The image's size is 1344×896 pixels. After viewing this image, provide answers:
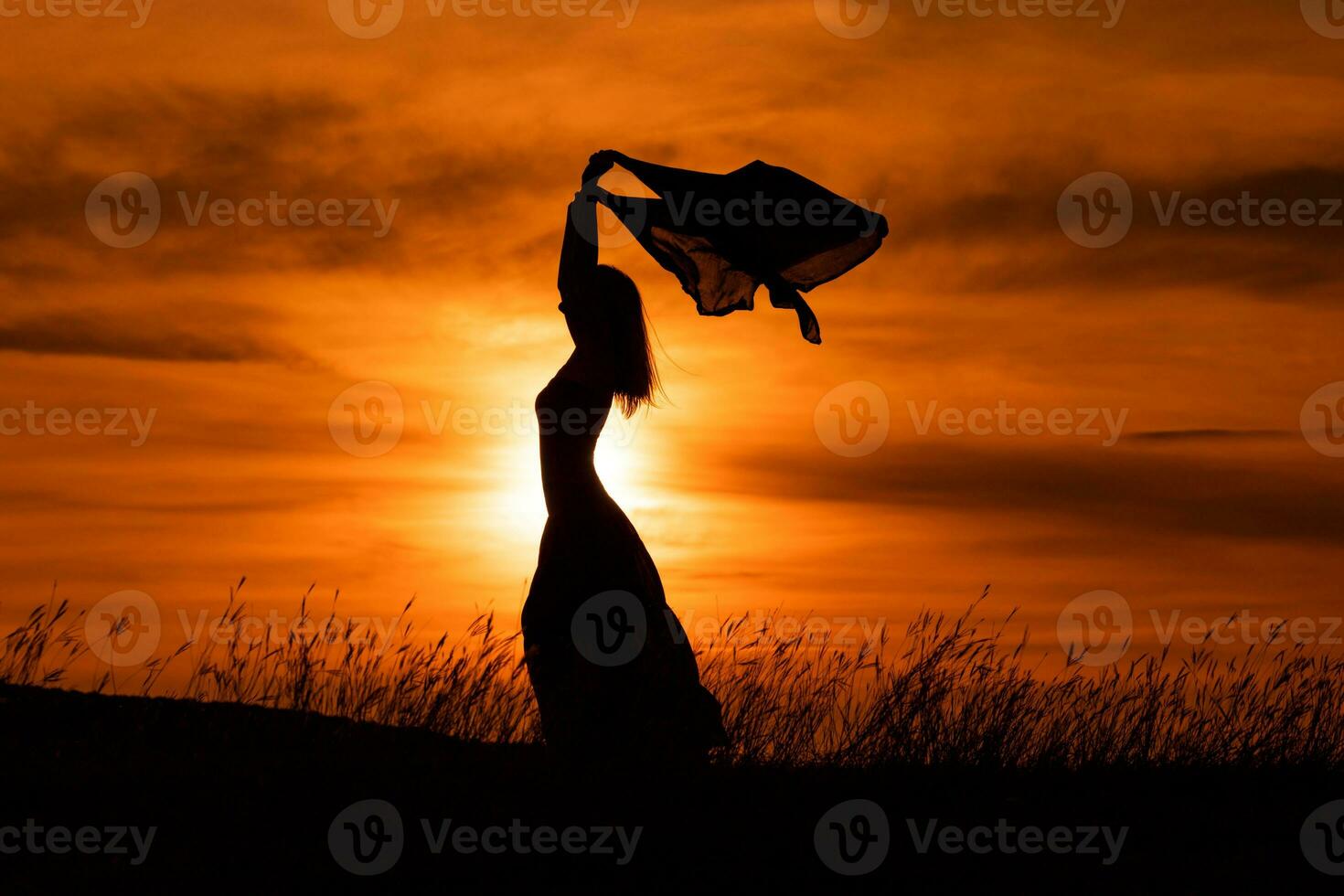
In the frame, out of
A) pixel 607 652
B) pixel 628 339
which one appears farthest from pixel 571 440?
pixel 607 652

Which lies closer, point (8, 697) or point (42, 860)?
point (42, 860)

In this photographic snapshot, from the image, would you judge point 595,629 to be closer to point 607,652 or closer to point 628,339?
point 607,652

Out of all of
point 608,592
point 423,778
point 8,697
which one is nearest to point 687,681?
point 608,592

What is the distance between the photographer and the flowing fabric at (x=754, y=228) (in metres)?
6.90

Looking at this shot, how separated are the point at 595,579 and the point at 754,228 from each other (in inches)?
84.2

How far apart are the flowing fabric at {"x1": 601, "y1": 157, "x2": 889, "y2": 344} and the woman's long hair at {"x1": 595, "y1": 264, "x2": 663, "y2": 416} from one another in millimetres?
433

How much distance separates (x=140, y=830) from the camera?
5176 mm

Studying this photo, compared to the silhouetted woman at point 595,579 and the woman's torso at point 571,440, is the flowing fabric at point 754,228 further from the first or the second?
the woman's torso at point 571,440

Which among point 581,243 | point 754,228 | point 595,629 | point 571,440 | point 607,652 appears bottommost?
point 607,652

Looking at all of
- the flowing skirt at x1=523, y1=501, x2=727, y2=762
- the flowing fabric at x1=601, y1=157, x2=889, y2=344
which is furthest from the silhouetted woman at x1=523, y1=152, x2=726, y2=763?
the flowing fabric at x1=601, y1=157, x2=889, y2=344

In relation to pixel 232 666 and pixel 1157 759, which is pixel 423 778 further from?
pixel 1157 759

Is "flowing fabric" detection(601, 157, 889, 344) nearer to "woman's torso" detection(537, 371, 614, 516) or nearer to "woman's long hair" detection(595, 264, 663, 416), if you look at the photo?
"woman's long hair" detection(595, 264, 663, 416)

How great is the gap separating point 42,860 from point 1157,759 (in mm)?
6097

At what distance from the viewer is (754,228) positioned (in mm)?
6988
